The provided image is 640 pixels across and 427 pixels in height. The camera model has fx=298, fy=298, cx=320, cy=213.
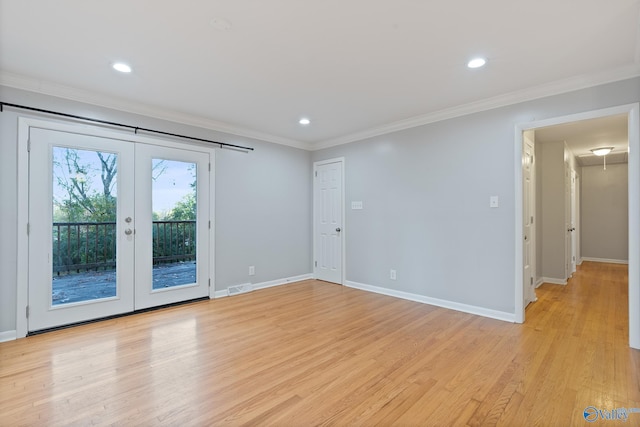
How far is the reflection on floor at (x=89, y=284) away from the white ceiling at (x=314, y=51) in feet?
6.37

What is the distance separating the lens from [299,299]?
4270 millimetres

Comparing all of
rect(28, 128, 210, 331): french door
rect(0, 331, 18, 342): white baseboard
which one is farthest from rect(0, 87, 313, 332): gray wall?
rect(28, 128, 210, 331): french door

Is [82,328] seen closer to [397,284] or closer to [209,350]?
[209,350]

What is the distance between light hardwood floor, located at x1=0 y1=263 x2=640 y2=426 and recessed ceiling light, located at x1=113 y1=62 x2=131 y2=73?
252 centimetres

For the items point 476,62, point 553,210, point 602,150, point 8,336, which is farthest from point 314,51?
point 602,150

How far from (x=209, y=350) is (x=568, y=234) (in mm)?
6126

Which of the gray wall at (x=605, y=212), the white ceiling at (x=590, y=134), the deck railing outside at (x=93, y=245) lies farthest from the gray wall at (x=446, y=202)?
the gray wall at (x=605, y=212)

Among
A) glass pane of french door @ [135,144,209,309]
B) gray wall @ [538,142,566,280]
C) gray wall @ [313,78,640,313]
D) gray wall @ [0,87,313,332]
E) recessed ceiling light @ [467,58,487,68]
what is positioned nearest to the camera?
recessed ceiling light @ [467,58,487,68]

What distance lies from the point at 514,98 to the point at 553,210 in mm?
2944

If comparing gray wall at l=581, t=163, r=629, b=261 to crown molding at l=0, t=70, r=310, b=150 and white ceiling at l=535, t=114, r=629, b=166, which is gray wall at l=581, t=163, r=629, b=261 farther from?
crown molding at l=0, t=70, r=310, b=150

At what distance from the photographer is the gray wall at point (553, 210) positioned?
5051mm

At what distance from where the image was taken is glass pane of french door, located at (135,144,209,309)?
3686mm

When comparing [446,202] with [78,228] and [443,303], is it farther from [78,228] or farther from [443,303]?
[78,228]

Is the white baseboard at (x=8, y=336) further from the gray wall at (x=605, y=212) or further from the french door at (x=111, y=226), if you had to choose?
the gray wall at (x=605, y=212)
